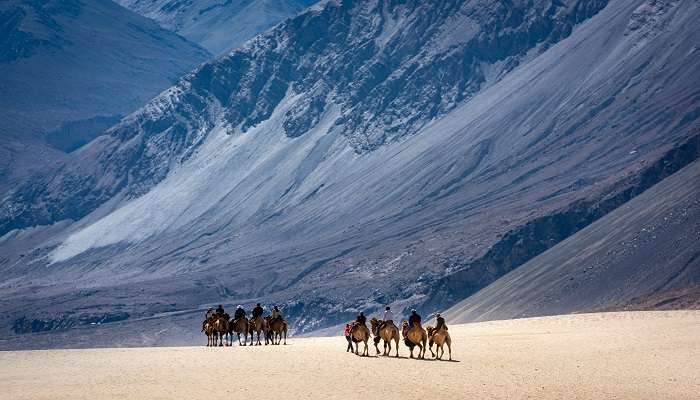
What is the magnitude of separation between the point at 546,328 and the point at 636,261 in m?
91.6

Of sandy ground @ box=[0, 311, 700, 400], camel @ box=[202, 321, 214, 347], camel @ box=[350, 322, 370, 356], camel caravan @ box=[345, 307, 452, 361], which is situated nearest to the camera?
sandy ground @ box=[0, 311, 700, 400]

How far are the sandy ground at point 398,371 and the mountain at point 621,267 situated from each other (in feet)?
247

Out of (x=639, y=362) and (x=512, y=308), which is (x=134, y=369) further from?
(x=512, y=308)

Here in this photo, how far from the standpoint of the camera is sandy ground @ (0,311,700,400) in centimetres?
4038

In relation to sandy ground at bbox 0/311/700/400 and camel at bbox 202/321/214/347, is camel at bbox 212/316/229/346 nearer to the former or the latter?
camel at bbox 202/321/214/347

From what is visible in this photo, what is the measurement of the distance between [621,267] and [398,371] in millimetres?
114251

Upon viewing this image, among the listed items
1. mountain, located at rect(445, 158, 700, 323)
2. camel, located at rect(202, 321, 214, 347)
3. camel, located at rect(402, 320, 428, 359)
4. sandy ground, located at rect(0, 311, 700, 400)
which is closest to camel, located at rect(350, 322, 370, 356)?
sandy ground, located at rect(0, 311, 700, 400)

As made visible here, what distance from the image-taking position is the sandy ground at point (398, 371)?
40375 millimetres

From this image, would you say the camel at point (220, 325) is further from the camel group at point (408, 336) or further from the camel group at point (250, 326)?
the camel group at point (408, 336)

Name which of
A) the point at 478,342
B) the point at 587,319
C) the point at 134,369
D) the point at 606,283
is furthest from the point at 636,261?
the point at 134,369

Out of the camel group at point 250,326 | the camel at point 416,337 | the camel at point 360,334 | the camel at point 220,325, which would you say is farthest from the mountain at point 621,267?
the camel at point 416,337

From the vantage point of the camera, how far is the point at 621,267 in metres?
155

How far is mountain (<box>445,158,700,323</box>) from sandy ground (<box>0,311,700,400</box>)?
75.4m

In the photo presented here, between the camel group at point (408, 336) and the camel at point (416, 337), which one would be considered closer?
the camel group at point (408, 336)
